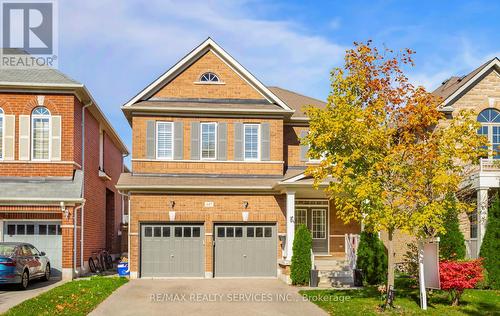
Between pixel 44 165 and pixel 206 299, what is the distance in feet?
29.2

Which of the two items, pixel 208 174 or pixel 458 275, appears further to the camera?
pixel 208 174

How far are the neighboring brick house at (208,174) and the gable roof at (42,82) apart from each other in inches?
73.5

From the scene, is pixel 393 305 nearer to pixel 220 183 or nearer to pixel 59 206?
pixel 220 183

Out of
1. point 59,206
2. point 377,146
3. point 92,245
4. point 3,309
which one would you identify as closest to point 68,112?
point 59,206

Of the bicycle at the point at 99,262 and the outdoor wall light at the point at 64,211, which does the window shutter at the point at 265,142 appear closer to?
the outdoor wall light at the point at 64,211

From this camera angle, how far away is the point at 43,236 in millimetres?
22000

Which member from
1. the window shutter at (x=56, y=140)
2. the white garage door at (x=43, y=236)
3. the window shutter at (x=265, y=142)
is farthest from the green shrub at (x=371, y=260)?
the window shutter at (x=56, y=140)

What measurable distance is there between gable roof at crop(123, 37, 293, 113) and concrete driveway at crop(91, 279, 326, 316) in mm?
7198

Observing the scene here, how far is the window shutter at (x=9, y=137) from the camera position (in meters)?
21.4

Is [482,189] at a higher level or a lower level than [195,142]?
lower

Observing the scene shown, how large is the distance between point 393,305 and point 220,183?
9587 mm

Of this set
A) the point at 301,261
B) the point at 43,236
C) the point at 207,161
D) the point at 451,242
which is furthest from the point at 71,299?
the point at 451,242

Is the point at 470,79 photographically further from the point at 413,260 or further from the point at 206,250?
the point at 206,250

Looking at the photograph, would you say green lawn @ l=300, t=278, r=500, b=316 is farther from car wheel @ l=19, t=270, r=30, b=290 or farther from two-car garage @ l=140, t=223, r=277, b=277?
car wheel @ l=19, t=270, r=30, b=290
